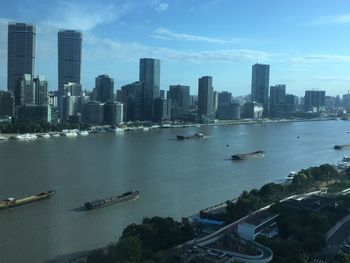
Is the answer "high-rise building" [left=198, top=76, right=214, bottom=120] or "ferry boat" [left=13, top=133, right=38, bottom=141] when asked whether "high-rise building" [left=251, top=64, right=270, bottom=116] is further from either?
"ferry boat" [left=13, top=133, right=38, bottom=141]

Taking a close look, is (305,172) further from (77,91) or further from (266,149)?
(77,91)

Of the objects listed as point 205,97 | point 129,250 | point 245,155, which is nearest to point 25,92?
point 205,97

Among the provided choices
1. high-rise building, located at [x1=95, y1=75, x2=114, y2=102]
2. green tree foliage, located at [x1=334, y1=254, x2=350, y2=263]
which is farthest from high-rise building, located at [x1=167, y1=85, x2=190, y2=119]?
green tree foliage, located at [x1=334, y1=254, x2=350, y2=263]

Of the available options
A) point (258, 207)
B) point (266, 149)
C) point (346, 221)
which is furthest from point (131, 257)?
point (266, 149)

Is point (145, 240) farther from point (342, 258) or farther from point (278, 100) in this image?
point (278, 100)

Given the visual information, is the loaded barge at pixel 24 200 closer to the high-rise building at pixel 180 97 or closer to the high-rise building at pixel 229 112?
the high-rise building at pixel 180 97
